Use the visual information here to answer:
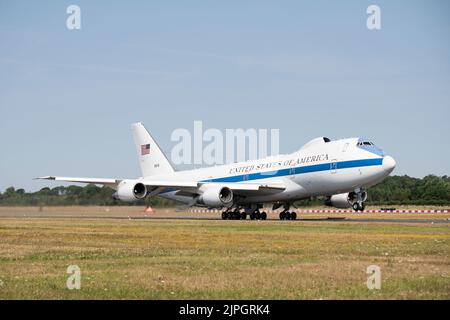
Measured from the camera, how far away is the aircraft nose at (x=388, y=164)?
1838 inches

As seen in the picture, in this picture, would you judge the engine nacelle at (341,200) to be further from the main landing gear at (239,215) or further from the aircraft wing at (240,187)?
the main landing gear at (239,215)

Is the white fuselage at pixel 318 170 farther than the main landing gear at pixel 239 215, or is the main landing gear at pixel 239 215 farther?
the main landing gear at pixel 239 215

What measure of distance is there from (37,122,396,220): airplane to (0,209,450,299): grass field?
68.0 feet

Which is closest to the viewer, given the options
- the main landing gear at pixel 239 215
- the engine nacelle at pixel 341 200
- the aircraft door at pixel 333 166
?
the aircraft door at pixel 333 166

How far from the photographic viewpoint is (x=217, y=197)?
53938 millimetres

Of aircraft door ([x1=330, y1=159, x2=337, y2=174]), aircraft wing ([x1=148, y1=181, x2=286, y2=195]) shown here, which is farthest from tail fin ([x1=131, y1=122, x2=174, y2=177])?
aircraft door ([x1=330, y1=159, x2=337, y2=174])

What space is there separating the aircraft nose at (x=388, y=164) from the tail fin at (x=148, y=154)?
2759 cm

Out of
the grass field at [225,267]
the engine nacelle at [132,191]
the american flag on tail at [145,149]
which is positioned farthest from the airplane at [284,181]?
the grass field at [225,267]

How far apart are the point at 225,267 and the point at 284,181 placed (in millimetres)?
37187

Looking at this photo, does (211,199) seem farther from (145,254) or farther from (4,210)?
(145,254)

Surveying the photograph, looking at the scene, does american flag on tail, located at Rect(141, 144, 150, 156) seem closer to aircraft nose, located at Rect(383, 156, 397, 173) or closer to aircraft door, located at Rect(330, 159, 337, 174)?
Answer: aircraft door, located at Rect(330, 159, 337, 174)

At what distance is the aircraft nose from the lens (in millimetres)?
46688

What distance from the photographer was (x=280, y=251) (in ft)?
70.5
